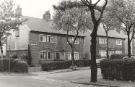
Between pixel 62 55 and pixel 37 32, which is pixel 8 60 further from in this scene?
pixel 62 55

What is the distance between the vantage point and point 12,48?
163 feet

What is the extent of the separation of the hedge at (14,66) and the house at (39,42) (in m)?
7.21

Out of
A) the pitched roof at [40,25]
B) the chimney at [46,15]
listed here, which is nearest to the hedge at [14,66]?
the pitched roof at [40,25]

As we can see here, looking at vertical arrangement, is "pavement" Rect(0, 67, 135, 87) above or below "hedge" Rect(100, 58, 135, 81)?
below

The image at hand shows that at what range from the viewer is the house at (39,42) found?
1753 inches

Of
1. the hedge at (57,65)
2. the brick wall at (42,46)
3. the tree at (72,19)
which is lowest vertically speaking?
the hedge at (57,65)

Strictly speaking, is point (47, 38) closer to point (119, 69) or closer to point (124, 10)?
point (124, 10)

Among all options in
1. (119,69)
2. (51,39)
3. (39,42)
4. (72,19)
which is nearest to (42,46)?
(39,42)

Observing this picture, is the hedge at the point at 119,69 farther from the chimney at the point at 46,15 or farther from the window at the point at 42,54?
the chimney at the point at 46,15

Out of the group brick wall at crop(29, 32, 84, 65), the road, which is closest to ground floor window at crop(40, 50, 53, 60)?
brick wall at crop(29, 32, 84, 65)

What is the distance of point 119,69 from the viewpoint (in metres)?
22.2

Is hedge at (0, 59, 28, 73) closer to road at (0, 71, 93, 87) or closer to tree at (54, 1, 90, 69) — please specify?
tree at (54, 1, 90, 69)

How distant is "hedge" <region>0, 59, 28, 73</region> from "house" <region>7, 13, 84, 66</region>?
721 centimetres

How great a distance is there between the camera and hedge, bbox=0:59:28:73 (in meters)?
35.2
